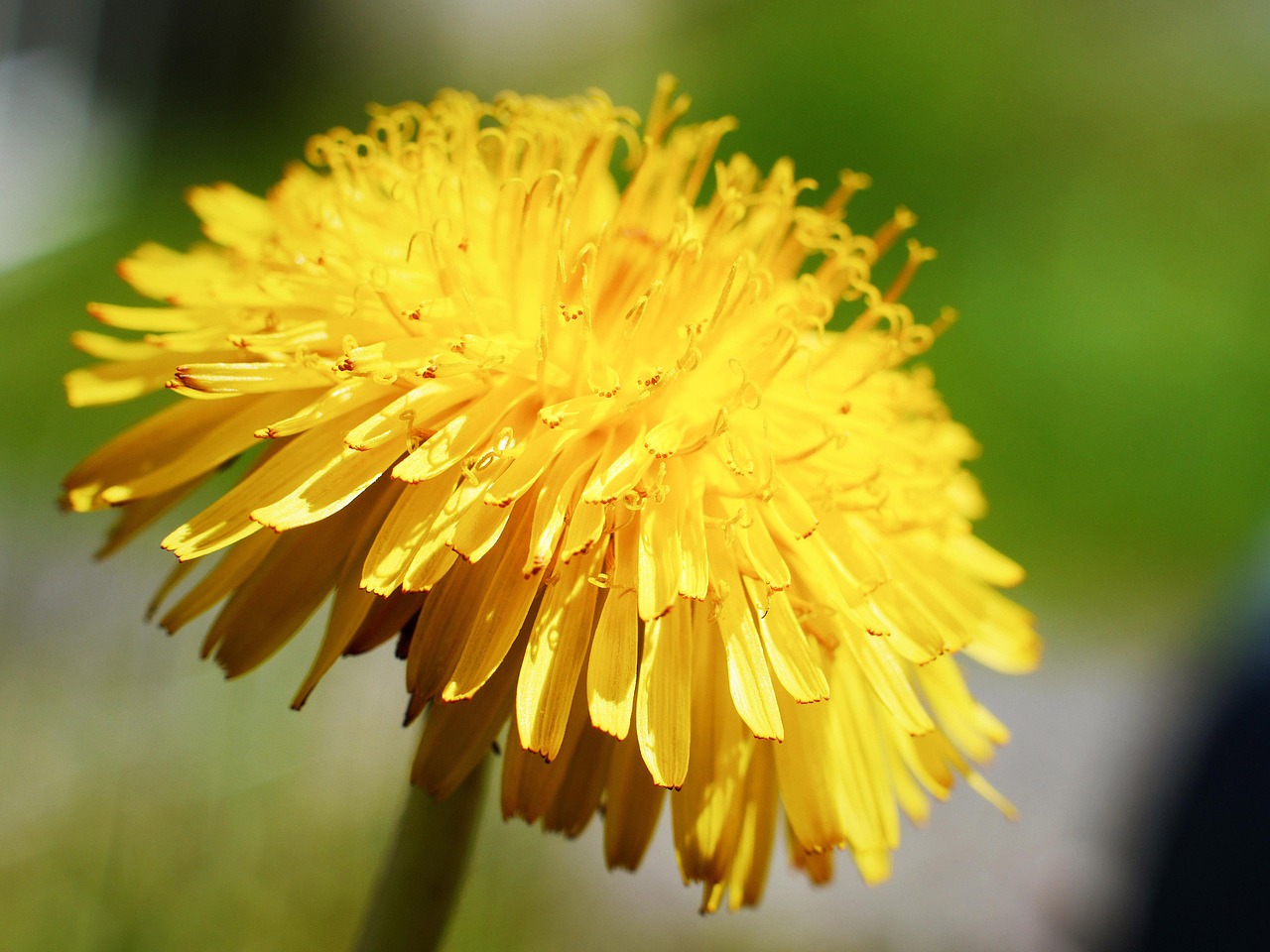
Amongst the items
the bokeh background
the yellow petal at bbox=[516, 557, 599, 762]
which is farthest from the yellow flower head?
the bokeh background

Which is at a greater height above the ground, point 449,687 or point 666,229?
point 666,229

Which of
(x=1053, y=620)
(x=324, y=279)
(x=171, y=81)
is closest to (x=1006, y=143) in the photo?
(x=1053, y=620)

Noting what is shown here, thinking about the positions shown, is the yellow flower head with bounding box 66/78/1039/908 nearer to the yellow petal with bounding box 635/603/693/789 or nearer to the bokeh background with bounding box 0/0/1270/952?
the yellow petal with bounding box 635/603/693/789

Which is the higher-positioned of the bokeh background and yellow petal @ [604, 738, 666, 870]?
the bokeh background

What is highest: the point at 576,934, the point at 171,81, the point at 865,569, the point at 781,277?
the point at 171,81

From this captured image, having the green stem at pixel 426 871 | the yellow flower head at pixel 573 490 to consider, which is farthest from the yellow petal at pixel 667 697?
the green stem at pixel 426 871

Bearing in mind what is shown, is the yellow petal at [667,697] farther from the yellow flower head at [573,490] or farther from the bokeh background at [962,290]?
the bokeh background at [962,290]

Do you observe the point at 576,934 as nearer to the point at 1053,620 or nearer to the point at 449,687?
the point at 449,687
